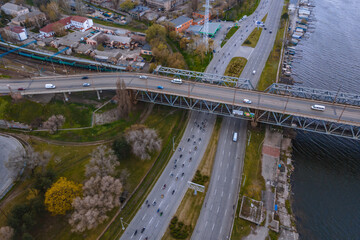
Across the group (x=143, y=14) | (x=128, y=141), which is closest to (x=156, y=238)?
(x=128, y=141)

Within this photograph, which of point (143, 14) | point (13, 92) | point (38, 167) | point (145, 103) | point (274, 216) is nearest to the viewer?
point (274, 216)

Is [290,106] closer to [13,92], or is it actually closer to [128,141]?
[128,141]

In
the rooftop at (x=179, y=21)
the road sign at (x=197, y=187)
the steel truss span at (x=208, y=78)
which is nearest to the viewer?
the road sign at (x=197, y=187)

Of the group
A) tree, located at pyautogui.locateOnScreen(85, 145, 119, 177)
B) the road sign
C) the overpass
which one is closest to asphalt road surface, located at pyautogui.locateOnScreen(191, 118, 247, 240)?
the road sign

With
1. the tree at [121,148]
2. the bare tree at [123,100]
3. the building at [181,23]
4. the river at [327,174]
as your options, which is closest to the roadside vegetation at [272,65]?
the river at [327,174]

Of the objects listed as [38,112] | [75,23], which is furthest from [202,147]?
[75,23]

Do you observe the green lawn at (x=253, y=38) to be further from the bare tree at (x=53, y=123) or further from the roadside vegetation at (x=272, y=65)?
the bare tree at (x=53, y=123)

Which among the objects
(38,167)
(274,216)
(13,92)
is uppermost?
(13,92)
